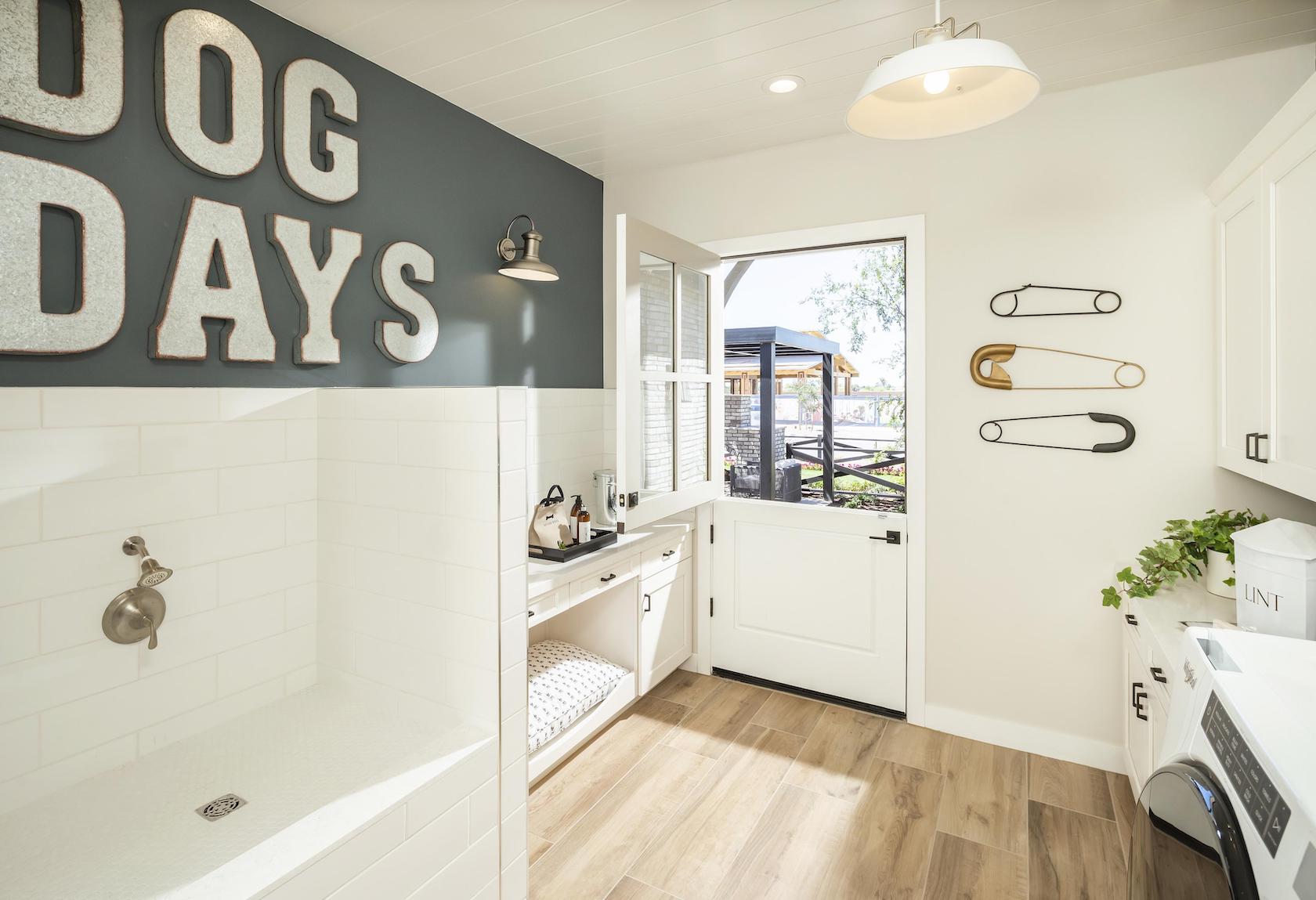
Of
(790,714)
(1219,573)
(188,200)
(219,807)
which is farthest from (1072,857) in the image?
(188,200)

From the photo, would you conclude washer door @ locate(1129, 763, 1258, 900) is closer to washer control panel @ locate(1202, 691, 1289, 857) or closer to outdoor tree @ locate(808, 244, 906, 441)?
washer control panel @ locate(1202, 691, 1289, 857)

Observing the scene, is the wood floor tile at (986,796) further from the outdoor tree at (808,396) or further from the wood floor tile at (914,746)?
the outdoor tree at (808,396)

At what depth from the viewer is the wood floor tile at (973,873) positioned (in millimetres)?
1804

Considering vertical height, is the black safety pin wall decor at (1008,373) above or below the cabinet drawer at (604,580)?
above

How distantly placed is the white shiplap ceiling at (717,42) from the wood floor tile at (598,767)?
8.22 feet

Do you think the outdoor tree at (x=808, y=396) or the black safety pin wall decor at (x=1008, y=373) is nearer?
the black safety pin wall decor at (x=1008, y=373)

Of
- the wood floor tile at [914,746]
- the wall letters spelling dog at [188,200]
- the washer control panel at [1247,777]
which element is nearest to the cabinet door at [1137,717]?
the wood floor tile at [914,746]

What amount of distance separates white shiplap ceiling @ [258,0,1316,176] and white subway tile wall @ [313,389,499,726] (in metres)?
1.16

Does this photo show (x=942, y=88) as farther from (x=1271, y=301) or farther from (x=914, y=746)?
(x=914, y=746)

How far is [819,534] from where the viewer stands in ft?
9.67

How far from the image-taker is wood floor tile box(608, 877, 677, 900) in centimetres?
180

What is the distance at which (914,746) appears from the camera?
101 inches

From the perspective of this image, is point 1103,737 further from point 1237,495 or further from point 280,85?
point 280,85

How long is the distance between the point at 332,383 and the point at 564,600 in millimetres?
1054
